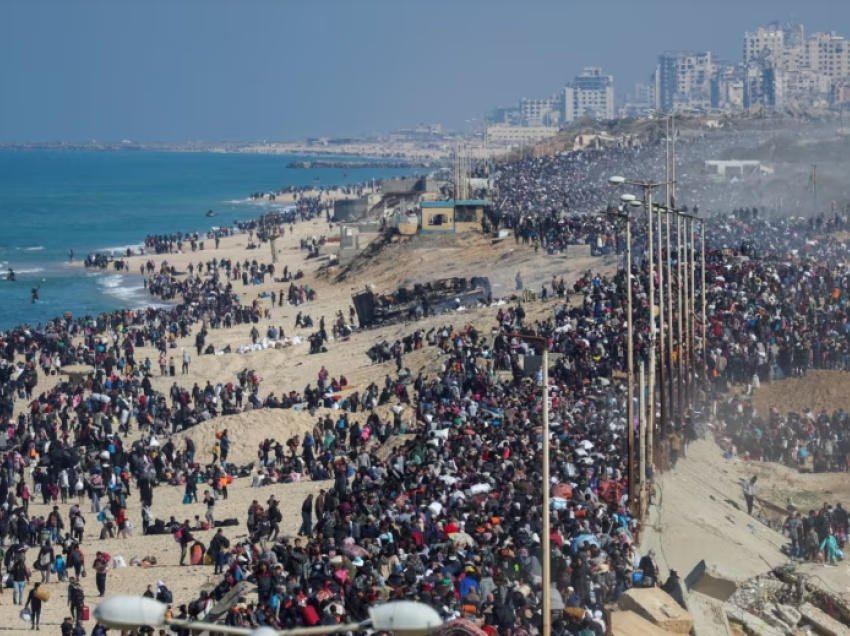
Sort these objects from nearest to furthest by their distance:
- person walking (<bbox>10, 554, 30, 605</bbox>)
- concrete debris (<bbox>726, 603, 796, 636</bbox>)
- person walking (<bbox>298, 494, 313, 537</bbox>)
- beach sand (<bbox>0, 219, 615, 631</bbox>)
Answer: concrete debris (<bbox>726, 603, 796, 636</bbox>)
person walking (<bbox>10, 554, 30, 605</bbox>)
beach sand (<bbox>0, 219, 615, 631</bbox>)
person walking (<bbox>298, 494, 313, 537</bbox>)

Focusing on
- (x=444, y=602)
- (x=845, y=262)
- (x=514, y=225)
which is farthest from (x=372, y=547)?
(x=514, y=225)

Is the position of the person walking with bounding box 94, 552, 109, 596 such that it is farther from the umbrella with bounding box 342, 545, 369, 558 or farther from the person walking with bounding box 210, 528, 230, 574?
the umbrella with bounding box 342, 545, 369, 558

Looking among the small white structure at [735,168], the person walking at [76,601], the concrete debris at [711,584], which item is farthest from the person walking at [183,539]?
the small white structure at [735,168]

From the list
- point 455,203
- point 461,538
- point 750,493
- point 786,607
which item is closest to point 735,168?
point 455,203

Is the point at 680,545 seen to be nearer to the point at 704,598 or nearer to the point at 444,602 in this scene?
the point at 704,598

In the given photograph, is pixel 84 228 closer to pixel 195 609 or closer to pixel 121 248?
pixel 121 248

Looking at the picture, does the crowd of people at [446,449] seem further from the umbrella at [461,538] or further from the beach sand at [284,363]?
the beach sand at [284,363]

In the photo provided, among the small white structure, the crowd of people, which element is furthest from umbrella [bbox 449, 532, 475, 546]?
the small white structure
